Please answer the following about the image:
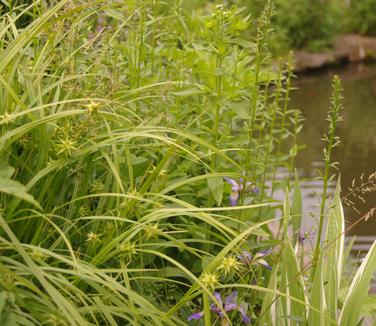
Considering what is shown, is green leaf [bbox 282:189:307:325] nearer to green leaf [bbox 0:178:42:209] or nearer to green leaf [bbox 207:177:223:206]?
green leaf [bbox 207:177:223:206]

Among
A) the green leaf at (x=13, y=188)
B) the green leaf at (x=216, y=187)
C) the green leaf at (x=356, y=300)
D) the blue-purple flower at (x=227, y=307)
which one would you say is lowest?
the green leaf at (x=356, y=300)

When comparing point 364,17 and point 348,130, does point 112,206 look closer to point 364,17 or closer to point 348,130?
point 348,130

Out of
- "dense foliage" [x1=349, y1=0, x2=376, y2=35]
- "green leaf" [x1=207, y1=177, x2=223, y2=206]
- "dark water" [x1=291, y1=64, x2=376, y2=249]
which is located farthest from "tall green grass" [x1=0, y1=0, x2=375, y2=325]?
"dense foliage" [x1=349, y1=0, x2=376, y2=35]

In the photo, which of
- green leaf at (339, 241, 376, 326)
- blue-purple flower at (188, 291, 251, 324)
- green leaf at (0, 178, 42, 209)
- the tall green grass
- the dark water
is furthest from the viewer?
the dark water

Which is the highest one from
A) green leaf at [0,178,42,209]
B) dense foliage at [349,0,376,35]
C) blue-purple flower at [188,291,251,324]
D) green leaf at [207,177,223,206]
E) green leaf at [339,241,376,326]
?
green leaf at [0,178,42,209]

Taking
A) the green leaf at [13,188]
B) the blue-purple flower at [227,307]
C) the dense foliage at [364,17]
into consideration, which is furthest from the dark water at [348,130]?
the green leaf at [13,188]

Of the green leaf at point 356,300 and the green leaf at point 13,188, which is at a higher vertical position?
the green leaf at point 13,188

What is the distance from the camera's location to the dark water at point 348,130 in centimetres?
463

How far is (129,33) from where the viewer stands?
9.50ft

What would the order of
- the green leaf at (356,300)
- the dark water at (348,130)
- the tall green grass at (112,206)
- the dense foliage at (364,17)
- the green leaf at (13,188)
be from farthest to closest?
the dense foliage at (364,17), the dark water at (348,130), the green leaf at (356,300), the tall green grass at (112,206), the green leaf at (13,188)

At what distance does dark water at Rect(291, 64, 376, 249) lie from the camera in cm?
463

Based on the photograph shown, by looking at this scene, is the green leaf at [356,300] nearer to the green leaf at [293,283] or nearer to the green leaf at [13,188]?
the green leaf at [293,283]

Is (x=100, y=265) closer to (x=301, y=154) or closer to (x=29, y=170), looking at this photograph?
(x=29, y=170)

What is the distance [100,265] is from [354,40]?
26.6ft
